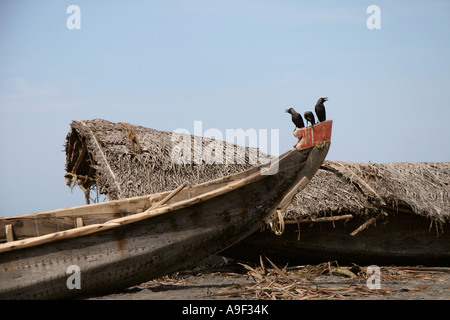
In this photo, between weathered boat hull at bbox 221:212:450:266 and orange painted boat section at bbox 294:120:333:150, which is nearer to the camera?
orange painted boat section at bbox 294:120:333:150

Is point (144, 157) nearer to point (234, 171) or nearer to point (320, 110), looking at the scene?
point (234, 171)

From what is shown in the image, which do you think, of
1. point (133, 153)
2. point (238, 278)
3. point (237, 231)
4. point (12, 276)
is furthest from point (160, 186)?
point (12, 276)

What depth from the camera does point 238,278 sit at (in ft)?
27.1

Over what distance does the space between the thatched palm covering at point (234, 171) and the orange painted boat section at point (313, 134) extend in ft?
7.46

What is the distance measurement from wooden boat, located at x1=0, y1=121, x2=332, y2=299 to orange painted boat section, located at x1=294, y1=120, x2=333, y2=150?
1 centimetres

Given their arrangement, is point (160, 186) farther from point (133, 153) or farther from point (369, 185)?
point (369, 185)

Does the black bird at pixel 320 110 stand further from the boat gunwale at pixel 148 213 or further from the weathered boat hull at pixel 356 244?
the weathered boat hull at pixel 356 244

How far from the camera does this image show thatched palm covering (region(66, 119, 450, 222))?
8844mm

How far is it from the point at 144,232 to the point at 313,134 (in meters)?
2.31

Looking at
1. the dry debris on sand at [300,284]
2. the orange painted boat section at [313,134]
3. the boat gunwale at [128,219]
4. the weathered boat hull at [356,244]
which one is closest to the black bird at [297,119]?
the orange painted boat section at [313,134]

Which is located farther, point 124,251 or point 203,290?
point 203,290

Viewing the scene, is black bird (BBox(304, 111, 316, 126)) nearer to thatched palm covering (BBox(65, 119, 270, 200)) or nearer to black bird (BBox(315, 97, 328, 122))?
black bird (BBox(315, 97, 328, 122))

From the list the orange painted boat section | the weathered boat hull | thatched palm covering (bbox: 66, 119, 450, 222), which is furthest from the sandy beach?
the orange painted boat section
